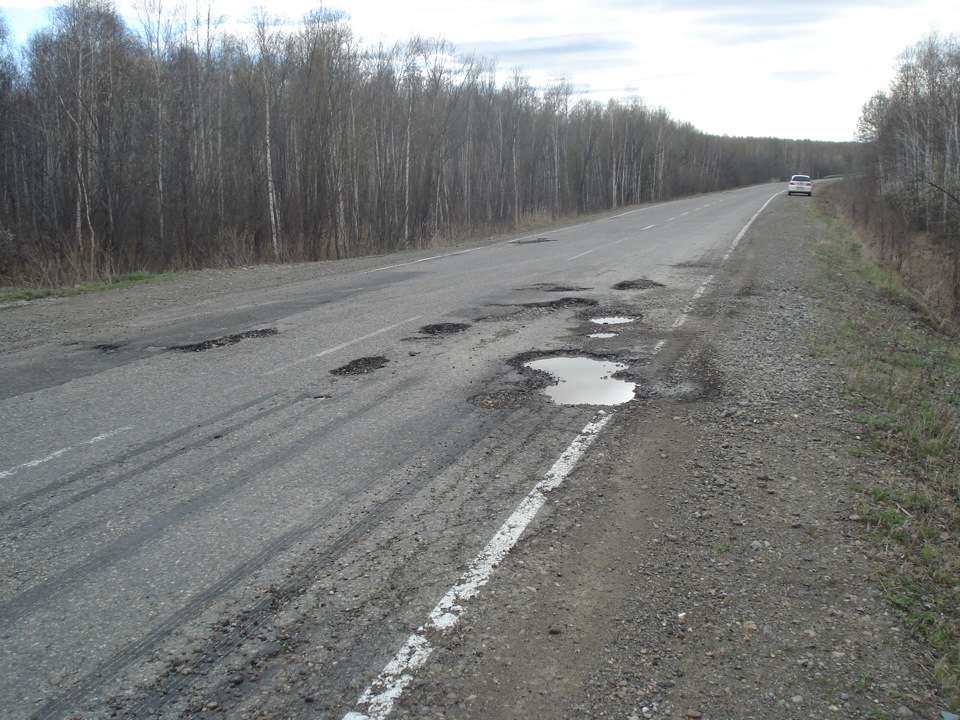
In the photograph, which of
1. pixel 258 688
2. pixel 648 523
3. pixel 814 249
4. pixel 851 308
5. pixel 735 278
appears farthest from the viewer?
pixel 814 249

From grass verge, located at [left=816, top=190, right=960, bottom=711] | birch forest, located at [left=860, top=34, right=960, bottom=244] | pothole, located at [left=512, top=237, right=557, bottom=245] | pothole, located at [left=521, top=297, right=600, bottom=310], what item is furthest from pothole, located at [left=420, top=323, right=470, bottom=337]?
birch forest, located at [left=860, top=34, right=960, bottom=244]

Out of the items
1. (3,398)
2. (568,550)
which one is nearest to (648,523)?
(568,550)

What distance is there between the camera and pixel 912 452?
17.6 ft

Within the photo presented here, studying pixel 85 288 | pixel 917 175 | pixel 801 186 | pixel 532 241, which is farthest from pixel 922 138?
pixel 85 288

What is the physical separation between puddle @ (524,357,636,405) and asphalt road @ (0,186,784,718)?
8.3 inches

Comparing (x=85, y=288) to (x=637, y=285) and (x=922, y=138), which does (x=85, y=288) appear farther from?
(x=922, y=138)

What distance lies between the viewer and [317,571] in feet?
12.1

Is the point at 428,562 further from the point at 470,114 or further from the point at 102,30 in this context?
the point at 470,114

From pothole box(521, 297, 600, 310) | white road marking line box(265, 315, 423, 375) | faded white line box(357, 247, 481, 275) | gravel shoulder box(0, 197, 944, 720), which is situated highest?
faded white line box(357, 247, 481, 275)

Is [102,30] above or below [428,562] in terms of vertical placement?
above

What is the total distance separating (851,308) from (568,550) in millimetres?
9379

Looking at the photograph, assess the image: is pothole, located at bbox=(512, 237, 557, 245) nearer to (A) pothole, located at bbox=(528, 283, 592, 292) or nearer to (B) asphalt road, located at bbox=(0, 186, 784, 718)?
(A) pothole, located at bbox=(528, 283, 592, 292)

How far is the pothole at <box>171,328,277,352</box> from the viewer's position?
855 cm

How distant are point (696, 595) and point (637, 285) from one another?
981cm
